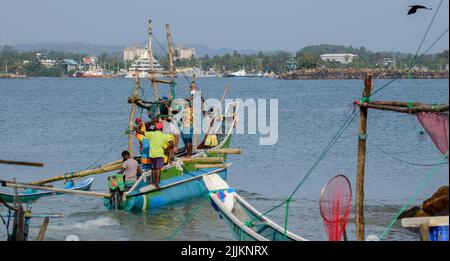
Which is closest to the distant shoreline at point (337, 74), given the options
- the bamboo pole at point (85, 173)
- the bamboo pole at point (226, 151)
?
the bamboo pole at point (226, 151)

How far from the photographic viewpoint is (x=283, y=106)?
76438 mm

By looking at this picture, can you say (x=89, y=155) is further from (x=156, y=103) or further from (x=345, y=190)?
(x=345, y=190)

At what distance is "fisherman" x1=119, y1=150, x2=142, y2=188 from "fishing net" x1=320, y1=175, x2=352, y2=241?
24.0ft

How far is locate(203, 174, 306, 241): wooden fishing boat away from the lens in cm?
1479

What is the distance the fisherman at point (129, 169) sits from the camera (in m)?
20.0

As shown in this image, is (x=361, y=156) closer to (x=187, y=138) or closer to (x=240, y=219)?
(x=240, y=219)

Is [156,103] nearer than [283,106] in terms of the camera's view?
Yes

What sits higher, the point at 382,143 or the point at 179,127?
the point at 179,127

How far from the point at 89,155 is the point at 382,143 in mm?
14458

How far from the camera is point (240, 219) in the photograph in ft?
51.0

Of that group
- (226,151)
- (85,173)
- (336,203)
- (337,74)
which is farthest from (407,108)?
(337,74)

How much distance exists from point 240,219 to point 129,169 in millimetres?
5203
